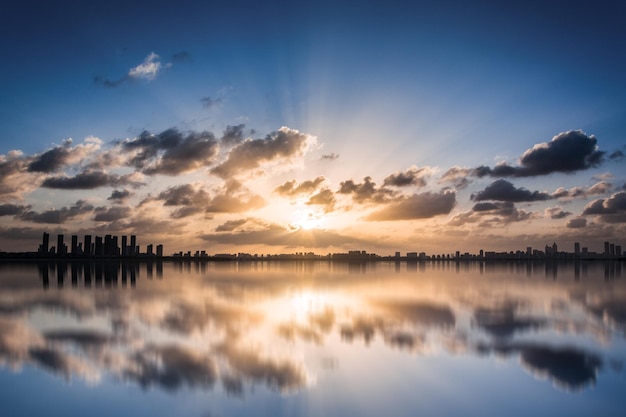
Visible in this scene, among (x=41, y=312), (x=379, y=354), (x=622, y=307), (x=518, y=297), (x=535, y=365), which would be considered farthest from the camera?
(x=518, y=297)

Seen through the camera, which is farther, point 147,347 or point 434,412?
point 147,347

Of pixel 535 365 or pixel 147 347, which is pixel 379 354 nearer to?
pixel 535 365

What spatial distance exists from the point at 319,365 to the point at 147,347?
25.8 ft

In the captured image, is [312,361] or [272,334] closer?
[312,361]

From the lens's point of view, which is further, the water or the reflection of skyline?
the reflection of skyline

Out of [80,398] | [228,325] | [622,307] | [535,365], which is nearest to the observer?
[80,398]

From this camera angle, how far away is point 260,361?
58.0 ft

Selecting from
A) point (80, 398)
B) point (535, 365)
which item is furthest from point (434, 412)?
point (80, 398)

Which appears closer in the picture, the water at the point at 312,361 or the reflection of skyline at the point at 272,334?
the water at the point at 312,361

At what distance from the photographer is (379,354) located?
61.6ft

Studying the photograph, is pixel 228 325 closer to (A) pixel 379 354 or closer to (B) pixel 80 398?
(A) pixel 379 354

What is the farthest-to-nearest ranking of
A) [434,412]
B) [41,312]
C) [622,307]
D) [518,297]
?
[518,297] → [622,307] → [41,312] → [434,412]

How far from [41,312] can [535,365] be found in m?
29.2

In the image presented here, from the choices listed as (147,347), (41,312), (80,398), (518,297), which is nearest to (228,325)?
(147,347)
